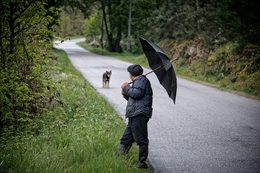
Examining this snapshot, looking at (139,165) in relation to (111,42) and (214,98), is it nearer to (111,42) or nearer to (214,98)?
(214,98)

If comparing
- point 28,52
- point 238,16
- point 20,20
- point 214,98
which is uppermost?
point 238,16

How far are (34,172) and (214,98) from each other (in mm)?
9936

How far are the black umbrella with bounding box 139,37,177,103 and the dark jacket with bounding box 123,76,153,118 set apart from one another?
40cm

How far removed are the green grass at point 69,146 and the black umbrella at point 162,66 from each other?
1480 millimetres

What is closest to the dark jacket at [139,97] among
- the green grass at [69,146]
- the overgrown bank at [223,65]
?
the green grass at [69,146]

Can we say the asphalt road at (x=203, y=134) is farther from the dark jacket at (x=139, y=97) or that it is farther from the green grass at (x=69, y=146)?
the dark jacket at (x=139, y=97)

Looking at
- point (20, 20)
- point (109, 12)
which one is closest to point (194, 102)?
point (20, 20)

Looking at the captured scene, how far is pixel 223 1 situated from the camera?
1717 centimetres

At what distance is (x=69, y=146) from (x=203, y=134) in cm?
365

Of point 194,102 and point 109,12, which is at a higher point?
point 109,12

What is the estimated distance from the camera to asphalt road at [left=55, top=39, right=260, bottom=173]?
567cm

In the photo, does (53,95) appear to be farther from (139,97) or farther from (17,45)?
(139,97)

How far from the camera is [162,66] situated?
548 centimetres

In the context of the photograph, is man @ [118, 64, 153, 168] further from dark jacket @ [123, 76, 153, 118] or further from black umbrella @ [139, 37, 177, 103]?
black umbrella @ [139, 37, 177, 103]
